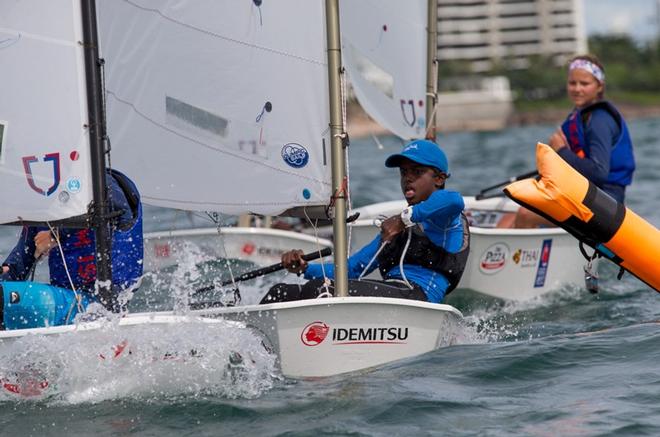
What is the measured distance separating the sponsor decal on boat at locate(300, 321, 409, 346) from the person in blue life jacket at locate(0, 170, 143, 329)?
30.1 inches

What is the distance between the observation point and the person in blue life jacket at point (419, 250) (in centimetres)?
502

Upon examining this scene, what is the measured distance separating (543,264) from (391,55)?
5.77 ft

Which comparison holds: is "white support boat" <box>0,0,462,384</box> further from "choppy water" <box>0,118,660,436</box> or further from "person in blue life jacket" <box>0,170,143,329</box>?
"person in blue life jacket" <box>0,170,143,329</box>

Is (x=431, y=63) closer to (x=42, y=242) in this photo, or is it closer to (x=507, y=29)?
(x=42, y=242)

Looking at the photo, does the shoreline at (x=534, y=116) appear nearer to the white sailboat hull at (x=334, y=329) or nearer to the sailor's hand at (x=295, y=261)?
the sailor's hand at (x=295, y=261)

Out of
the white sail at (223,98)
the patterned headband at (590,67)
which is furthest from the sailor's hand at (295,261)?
the patterned headband at (590,67)

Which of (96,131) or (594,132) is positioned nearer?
(96,131)

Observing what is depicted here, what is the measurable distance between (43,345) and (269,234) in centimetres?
417

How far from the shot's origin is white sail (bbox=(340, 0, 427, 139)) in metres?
7.94

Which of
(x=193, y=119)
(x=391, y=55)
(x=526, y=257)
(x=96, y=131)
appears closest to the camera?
(x=96, y=131)

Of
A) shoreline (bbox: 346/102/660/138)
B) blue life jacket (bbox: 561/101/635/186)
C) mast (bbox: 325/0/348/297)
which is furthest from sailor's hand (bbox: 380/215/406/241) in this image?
shoreline (bbox: 346/102/660/138)

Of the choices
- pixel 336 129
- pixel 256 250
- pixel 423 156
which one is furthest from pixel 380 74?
pixel 336 129

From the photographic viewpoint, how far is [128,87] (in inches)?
202

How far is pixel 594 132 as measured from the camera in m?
7.17
